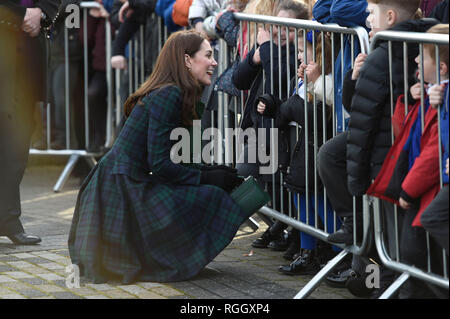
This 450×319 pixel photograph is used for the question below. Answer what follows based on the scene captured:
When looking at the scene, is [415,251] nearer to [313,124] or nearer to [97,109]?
[313,124]

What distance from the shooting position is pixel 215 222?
18.5ft

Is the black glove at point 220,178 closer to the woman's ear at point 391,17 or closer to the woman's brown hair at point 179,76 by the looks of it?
the woman's brown hair at point 179,76

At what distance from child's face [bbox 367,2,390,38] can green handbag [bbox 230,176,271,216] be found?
1.20m

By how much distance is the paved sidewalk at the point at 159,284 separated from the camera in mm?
5230

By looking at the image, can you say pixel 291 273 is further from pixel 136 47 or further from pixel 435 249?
pixel 136 47

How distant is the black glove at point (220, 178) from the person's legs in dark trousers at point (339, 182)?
714 mm

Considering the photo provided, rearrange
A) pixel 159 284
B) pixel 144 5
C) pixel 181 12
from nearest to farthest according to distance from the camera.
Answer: pixel 159 284, pixel 181 12, pixel 144 5

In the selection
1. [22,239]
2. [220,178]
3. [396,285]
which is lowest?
[22,239]

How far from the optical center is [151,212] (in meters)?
5.57

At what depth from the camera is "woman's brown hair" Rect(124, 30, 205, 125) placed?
18.8 ft

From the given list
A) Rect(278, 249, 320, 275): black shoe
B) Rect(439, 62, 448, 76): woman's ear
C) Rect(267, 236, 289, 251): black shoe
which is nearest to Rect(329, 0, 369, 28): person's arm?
Rect(439, 62, 448, 76): woman's ear

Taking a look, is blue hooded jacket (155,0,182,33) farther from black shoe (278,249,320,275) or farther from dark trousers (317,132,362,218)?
dark trousers (317,132,362,218)

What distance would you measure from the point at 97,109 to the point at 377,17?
5448 millimetres

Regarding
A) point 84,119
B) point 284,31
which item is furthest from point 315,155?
point 84,119
